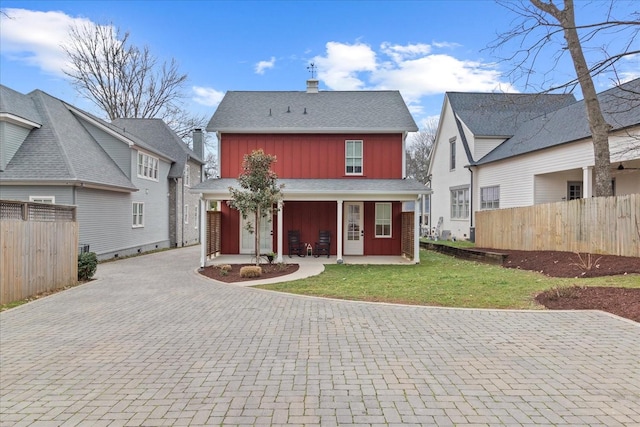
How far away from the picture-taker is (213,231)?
15945 millimetres

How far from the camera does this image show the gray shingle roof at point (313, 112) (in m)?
16.2

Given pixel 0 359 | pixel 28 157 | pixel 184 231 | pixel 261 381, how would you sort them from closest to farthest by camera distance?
pixel 261 381
pixel 0 359
pixel 28 157
pixel 184 231

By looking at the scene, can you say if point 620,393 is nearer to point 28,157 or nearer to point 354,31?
point 354,31

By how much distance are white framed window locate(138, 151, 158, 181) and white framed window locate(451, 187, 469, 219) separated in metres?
18.7

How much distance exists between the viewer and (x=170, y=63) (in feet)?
114

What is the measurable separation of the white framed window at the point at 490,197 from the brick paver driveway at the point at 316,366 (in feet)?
49.5

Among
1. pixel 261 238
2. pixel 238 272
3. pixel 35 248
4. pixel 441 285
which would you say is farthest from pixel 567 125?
pixel 35 248

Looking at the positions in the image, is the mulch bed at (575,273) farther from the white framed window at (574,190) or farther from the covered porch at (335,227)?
the white framed window at (574,190)

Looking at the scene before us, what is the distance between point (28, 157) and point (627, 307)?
19874 mm

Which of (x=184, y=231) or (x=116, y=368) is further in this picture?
(x=184, y=231)

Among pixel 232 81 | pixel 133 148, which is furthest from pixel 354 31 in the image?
pixel 133 148

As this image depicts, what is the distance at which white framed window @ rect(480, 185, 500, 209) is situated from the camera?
67.7 ft

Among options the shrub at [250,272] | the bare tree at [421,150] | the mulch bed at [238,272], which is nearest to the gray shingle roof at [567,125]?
the mulch bed at [238,272]

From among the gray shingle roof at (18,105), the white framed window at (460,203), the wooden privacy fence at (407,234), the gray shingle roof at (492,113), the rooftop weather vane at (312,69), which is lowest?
the wooden privacy fence at (407,234)
